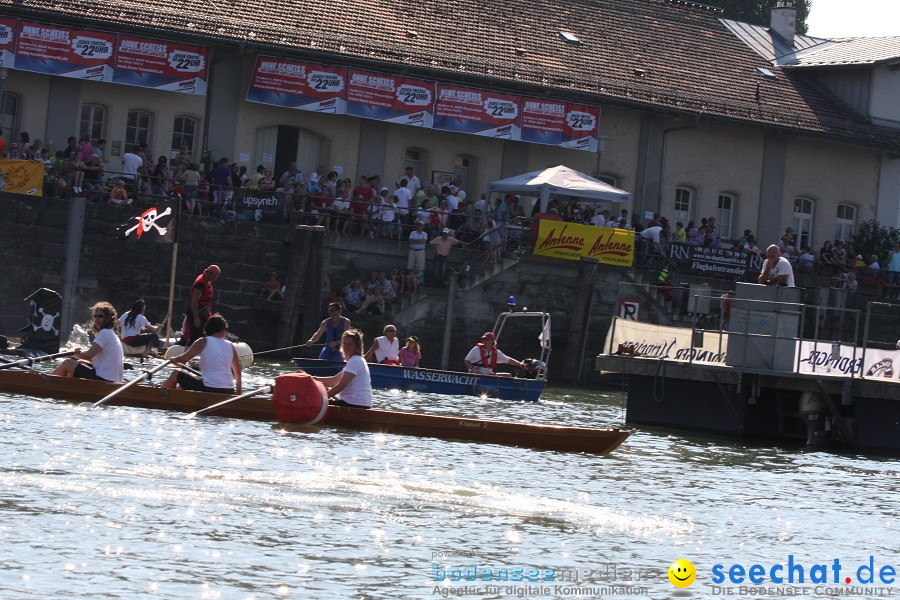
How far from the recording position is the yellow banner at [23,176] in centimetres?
3128

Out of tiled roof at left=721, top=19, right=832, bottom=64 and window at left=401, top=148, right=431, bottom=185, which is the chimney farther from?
window at left=401, top=148, right=431, bottom=185

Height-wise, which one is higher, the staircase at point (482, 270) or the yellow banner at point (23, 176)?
the yellow banner at point (23, 176)

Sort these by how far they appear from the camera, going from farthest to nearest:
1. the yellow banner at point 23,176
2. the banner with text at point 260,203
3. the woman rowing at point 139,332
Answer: the banner with text at point 260,203 → the yellow banner at point 23,176 → the woman rowing at point 139,332

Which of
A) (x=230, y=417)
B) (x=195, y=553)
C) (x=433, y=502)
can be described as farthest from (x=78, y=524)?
(x=230, y=417)

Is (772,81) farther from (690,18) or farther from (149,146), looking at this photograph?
(149,146)

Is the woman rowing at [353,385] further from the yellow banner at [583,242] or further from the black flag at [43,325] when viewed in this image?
the yellow banner at [583,242]

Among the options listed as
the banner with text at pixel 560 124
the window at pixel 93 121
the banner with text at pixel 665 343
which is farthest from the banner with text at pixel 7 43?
the banner with text at pixel 665 343

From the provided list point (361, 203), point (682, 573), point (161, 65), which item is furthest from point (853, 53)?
point (682, 573)

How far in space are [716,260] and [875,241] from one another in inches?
330

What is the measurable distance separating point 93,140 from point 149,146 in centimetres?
143

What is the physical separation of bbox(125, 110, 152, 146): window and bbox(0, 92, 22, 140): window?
2.51 m

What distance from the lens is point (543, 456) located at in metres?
18.5

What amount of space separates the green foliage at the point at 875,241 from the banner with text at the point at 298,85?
1612 centimetres

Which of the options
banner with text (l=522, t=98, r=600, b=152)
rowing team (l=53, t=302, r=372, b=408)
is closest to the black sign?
banner with text (l=522, t=98, r=600, b=152)
